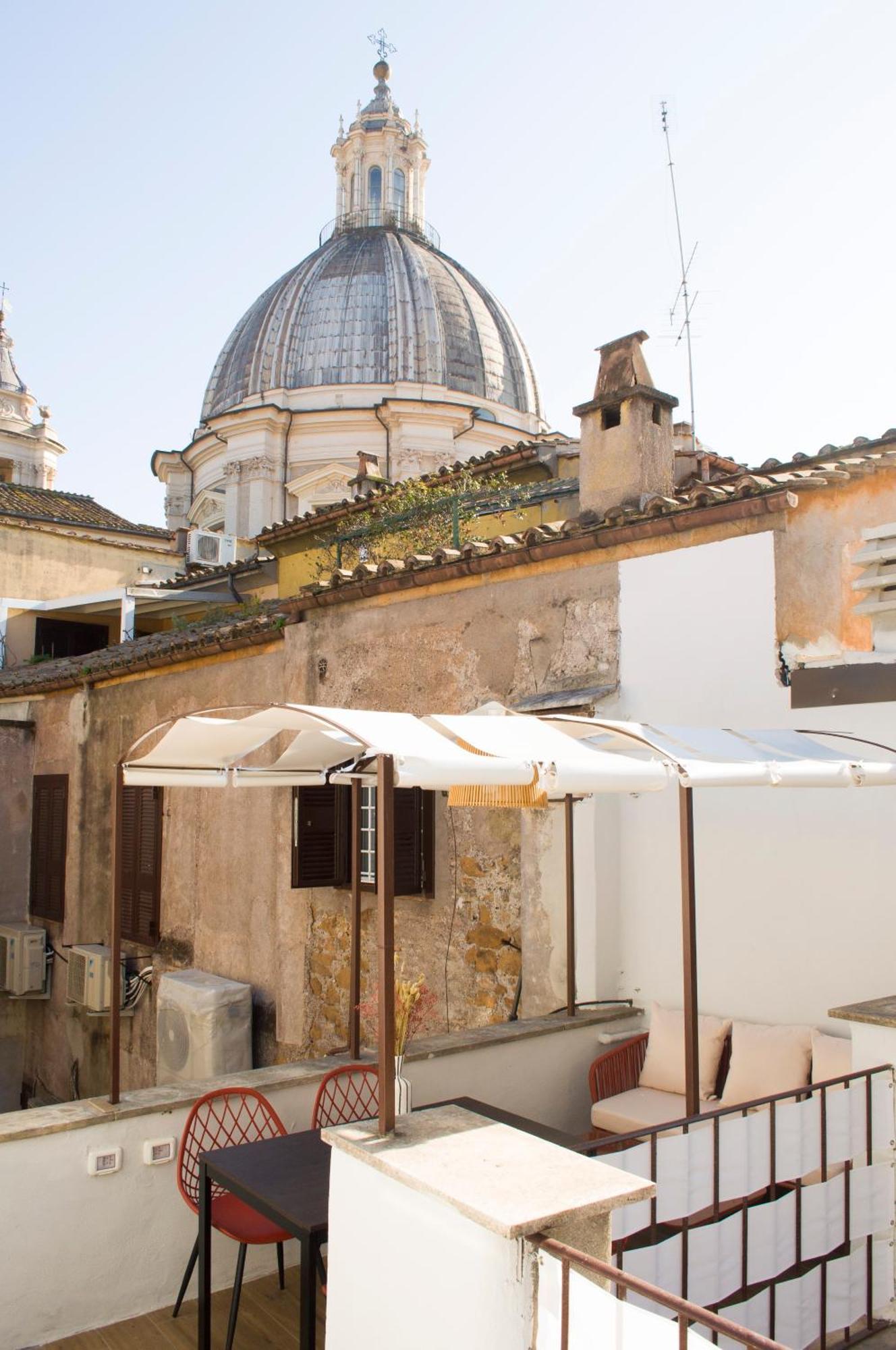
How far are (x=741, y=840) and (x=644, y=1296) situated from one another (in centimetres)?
359

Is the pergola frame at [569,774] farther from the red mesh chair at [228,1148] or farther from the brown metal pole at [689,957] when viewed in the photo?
the red mesh chair at [228,1148]

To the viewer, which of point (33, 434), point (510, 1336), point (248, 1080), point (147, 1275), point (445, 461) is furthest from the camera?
point (33, 434)

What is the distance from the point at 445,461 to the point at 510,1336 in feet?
72.9

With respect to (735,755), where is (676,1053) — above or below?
below

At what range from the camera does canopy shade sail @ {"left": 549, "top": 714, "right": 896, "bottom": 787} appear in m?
3.85

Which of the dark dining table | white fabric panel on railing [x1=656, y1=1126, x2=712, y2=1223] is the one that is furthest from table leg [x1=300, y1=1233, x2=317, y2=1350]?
white fabric panel on railing [x1=656, y1=1126, x2=712, y2=1223]

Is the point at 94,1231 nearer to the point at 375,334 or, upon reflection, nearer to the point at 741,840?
the point at 741,840

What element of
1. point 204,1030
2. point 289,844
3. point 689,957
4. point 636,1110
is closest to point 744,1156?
point 689,957

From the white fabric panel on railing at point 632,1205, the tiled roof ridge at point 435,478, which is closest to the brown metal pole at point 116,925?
the white fabric panel on railing at point 632,1205

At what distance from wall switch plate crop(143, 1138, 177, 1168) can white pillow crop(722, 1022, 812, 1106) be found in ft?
8.13

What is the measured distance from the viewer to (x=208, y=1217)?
155 inches

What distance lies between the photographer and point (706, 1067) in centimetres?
536

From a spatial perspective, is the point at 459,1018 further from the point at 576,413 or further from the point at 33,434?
the point at 33,434

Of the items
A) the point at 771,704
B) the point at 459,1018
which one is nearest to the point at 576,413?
the point at 771,704
